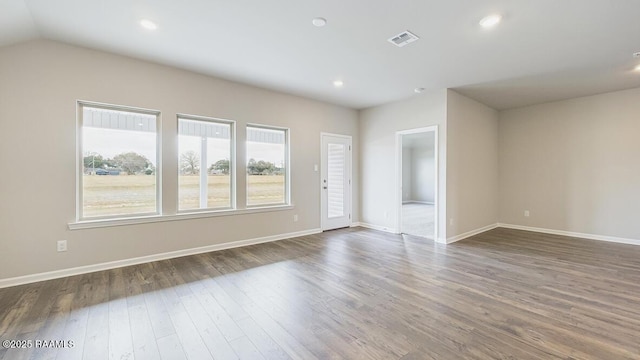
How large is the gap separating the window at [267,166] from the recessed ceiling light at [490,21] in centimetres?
350

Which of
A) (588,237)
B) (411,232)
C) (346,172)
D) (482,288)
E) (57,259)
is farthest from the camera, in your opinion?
(346,172)

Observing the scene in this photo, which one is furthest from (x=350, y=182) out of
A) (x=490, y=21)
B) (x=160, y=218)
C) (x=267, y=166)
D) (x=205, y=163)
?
(x=490, y=21)

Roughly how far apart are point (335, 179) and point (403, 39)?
134 inches

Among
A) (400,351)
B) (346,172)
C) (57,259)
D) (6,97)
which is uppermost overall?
(6,97)

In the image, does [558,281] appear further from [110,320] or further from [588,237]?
[110,320]

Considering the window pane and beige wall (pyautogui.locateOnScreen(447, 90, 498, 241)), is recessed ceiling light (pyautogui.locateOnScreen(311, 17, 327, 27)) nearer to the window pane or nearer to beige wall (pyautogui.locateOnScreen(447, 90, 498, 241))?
the window pane

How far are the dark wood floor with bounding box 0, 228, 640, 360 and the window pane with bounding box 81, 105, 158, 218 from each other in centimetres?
88

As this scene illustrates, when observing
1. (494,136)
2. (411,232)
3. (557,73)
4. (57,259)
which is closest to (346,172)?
(411,232)

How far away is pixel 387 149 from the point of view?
576 centimetres

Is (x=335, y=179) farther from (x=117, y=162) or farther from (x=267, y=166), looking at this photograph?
(x=117, y=162)

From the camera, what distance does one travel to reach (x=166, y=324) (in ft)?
7.27

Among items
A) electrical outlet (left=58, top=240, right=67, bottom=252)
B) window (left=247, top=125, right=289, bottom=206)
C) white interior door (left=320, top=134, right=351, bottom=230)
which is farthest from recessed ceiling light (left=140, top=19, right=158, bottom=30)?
white interior door (left=320, top=134, right=351, bottom=230)

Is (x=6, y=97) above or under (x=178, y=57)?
under

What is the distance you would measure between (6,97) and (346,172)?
17.1ft
